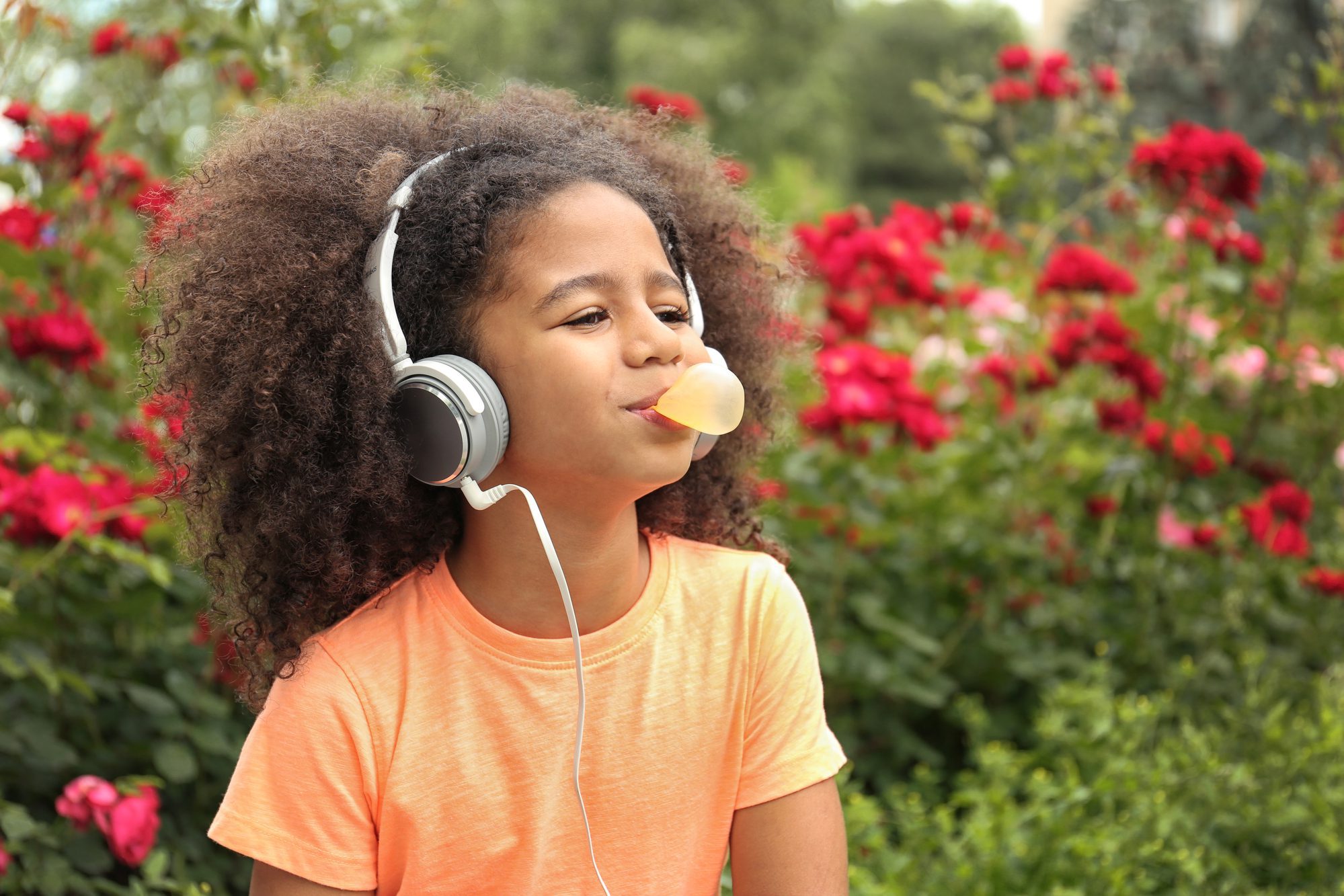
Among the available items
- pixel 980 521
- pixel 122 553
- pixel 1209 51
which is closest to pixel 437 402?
pixel 122 553

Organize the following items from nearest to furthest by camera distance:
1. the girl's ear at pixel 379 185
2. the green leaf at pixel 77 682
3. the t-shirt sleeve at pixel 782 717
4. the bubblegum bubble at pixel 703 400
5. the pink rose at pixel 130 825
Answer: the bubblegum bubble at pixel 703 400
the girl's ear at pixel 379 185
the t-shirt sleeve at pixel 782 717
the pink rose at pixel 130 825
the green leaf at pixel 77 682

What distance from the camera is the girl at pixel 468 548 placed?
1.42m

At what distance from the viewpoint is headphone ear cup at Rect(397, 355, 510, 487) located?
54.0 inches

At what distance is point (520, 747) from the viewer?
149 cm

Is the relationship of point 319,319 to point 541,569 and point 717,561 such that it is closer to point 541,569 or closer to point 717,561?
point 541,569

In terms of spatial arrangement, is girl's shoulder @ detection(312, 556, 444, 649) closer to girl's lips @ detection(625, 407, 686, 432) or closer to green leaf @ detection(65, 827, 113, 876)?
girl's lips @ detection(625, 407, 686, 432)

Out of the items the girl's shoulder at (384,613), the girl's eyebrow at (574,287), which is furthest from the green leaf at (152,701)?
the girl's eyebrow at (574,287)

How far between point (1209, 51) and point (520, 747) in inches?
465

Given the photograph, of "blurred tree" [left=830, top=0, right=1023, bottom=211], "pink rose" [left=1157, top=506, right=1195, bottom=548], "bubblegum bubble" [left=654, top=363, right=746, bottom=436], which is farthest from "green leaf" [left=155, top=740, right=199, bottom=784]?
"blurred tree" [left=830, top=0, right=1023, bottom=211]

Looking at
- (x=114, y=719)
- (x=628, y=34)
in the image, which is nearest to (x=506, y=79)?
(x=114, y=719)

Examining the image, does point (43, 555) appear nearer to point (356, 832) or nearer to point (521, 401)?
point (356, 832)

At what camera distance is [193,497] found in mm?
1558

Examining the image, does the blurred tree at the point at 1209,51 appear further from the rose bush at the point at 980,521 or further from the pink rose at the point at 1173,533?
the pink rose at the point at 1173,533

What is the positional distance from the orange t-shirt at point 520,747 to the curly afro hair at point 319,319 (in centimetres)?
9
